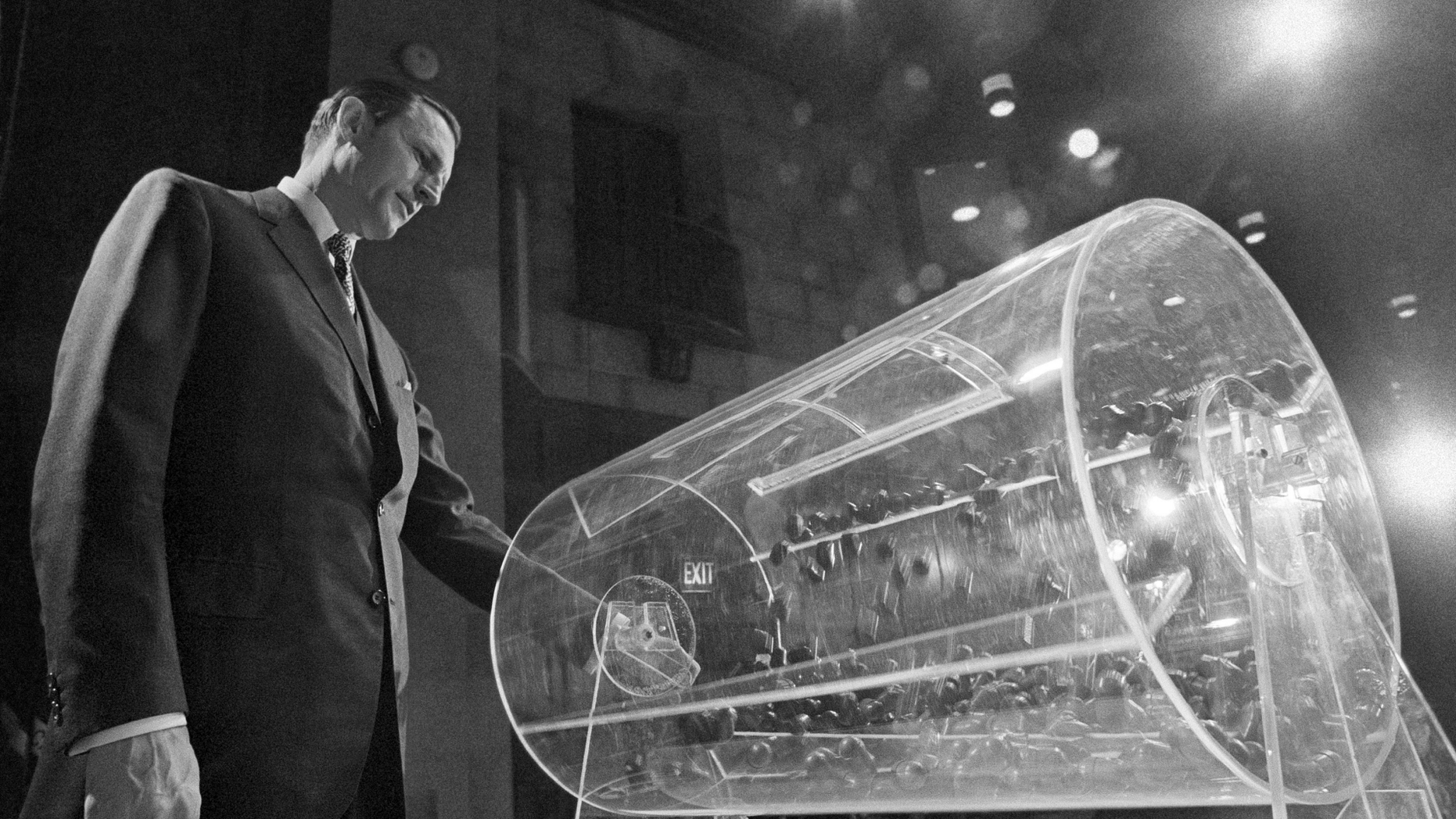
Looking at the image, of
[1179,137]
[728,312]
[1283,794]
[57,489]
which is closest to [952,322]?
[1283,794]

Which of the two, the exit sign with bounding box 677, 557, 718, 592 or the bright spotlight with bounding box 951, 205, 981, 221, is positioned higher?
the bright spotlight with bounding box 951, 205, 981, 221

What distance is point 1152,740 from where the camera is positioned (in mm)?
510

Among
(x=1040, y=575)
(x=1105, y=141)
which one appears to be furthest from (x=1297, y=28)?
(x=1040, y=575)

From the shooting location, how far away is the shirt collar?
1.07 metres

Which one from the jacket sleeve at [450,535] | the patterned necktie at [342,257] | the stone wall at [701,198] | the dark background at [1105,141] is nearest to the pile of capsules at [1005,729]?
the jacket sleeve at [450,535]

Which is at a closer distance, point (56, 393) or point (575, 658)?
point (56, 393)

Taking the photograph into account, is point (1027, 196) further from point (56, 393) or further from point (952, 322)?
point (56, 393)

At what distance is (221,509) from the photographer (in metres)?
0.80

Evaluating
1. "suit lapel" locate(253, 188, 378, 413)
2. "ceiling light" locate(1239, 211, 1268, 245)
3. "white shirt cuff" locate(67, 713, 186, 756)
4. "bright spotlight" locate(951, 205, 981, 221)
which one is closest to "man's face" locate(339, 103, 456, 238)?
"suit lapel" locate(253, 188, 378, 413)

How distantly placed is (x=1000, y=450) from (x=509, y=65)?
71.3 inches

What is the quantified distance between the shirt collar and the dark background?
0.60 meters

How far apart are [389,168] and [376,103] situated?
8 cm

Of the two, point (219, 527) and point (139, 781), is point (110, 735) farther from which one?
point (219, 527)

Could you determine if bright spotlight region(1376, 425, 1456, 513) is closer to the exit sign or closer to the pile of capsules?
the pile of capsules
